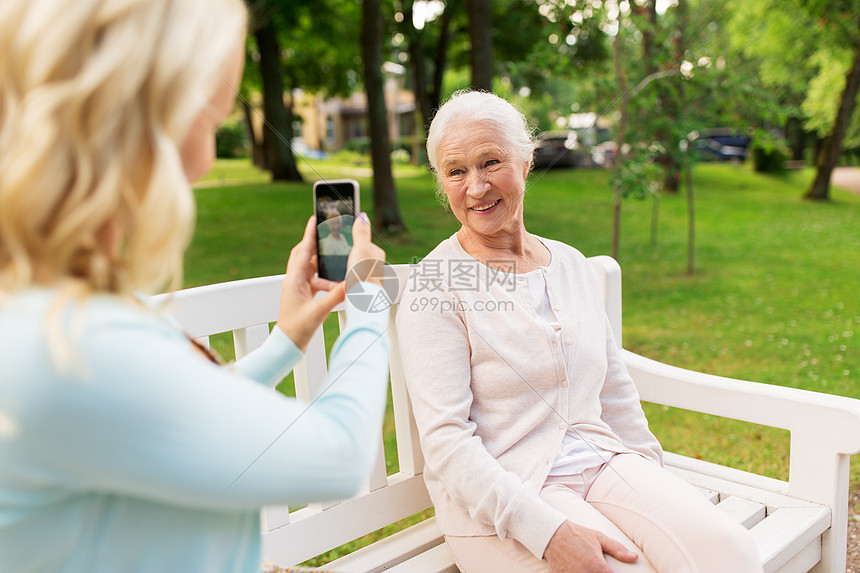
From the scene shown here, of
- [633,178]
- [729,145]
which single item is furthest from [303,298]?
[729,145]

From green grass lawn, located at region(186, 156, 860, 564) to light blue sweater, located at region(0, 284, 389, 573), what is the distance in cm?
102

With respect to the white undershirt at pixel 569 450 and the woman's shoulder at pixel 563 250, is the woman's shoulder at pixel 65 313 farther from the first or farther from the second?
the woman's shoulder at pixel 563 250

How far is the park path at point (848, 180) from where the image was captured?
17.8 metres

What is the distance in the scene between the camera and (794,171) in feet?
70.9

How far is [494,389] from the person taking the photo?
6.01ft

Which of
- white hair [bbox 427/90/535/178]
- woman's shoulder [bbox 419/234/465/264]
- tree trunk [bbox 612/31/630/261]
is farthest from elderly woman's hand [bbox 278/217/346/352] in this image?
tree trunk [bbox 612/31/630/261]

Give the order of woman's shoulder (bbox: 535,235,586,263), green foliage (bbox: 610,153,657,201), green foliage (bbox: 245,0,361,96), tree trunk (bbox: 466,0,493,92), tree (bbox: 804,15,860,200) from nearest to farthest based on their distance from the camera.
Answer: woman's shoulder (bbox: 535,235,586,263) < green foliage (bbox: 610,153,657,201) < tree trunk (bbox: 466,0,493,92) < green foliage (bbox: 245,0,361,96) < tree (bbox: 804,15,860,200)

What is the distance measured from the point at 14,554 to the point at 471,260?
1.35 meters

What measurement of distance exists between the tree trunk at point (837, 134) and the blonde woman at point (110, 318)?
15.7m

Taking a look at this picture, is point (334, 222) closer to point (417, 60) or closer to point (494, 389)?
point (494, 389)

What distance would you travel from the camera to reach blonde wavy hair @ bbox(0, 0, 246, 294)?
2.24 ft

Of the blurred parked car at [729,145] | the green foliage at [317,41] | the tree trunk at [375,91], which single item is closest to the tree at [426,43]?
the green foliage at [317,41]

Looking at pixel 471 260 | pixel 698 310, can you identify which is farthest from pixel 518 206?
pixel 698 310

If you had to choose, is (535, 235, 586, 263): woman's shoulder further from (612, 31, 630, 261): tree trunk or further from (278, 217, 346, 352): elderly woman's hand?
(612, 31, 630, 261): tree trunk
